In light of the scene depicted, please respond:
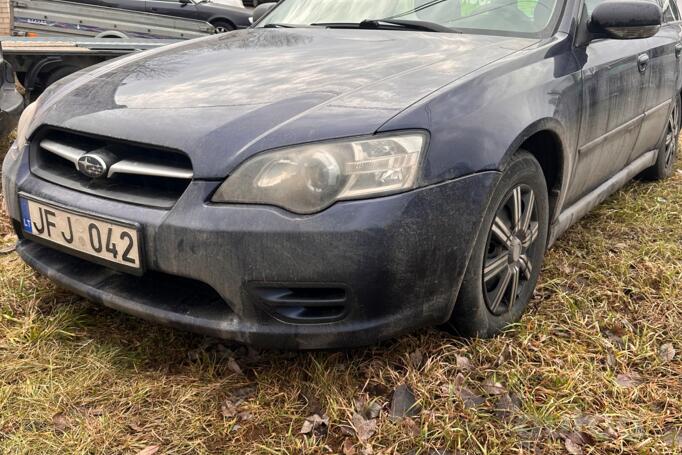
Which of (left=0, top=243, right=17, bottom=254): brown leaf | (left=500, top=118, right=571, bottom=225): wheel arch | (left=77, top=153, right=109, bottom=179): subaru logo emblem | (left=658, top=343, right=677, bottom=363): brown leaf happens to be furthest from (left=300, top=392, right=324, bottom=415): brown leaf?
(left=0, top=243, right=17, bottom=254): brown leaf

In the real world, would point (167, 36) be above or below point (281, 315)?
below

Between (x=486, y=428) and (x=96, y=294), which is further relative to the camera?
(x=96, y=294)

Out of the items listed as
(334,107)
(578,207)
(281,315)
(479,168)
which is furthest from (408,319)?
(578,207)

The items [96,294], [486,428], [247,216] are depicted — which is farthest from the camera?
[96,294]

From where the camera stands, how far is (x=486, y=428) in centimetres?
175

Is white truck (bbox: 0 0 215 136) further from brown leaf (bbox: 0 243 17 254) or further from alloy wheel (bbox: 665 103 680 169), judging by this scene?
alloy wheel (bbox: 665 103 680 169)

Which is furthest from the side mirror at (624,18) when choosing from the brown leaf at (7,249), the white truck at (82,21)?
the white truck at (82,21)

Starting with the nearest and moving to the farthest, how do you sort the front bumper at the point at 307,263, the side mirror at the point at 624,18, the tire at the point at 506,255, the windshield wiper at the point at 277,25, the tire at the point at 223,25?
the front bumper at the point at 307,263 < the tire at the point at 506,255 < the side mirror at the point at 624,18 < the windshield wiper at the point at 277,25 < the tire at the point at 223,25

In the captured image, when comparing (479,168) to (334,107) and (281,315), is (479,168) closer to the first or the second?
(334,107)

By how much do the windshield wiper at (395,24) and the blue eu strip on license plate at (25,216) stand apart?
4.98ft

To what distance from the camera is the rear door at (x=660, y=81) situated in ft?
10.7

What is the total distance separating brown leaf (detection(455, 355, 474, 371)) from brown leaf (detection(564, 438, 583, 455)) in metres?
0.36

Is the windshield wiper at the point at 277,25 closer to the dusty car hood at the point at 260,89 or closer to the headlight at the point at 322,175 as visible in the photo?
the dusty car hood at the point at 260,89

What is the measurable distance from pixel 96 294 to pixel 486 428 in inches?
48.3
